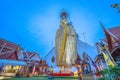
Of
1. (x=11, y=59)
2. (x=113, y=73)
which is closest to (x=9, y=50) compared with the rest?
(x=11, y=59)

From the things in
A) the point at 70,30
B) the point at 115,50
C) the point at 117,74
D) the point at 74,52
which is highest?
the point at 70,30

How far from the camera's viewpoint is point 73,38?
170 ft

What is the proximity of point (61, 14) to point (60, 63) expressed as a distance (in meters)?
20.5

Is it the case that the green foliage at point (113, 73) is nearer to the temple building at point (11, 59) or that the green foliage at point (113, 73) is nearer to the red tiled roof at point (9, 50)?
the temple building at point (11, 59)

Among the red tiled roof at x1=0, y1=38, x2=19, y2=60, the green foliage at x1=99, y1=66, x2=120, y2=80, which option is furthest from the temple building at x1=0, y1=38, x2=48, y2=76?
the green foliage at x1=99, y1=66, x2=120, y2=80

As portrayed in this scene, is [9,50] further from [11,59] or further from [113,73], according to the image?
[113,73]

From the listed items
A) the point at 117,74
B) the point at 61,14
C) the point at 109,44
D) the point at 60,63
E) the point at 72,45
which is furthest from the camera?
the point at 61,14

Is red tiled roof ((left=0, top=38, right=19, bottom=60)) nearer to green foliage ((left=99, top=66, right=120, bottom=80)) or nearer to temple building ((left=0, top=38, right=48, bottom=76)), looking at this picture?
temple building ((left=0, top=38, right=48, bottom=76))

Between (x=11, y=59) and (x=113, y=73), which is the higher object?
(x=11, y=59)

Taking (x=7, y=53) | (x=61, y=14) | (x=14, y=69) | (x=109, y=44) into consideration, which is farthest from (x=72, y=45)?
(x=109, y=44)

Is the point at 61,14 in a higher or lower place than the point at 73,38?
higher

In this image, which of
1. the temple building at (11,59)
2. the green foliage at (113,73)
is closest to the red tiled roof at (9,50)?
the temple building at (11,59)

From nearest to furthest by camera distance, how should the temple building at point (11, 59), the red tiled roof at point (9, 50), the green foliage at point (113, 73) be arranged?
1. the green foliage at point (113, 73)
2. the temple building at point (11, 59)
3. the red tiled roof at point (9, 50)

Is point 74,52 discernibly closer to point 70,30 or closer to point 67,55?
point 67,55
